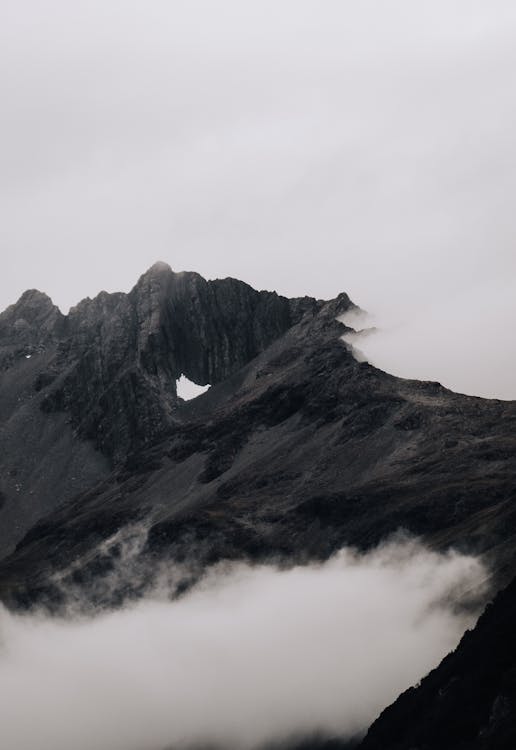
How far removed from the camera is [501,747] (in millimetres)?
199875
